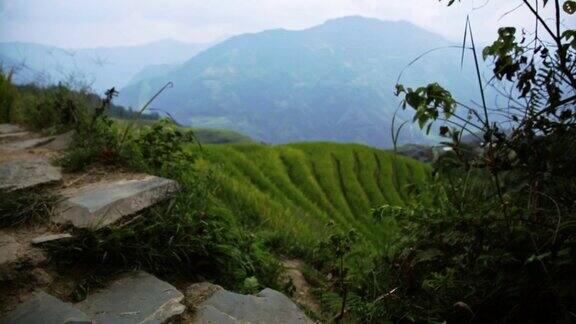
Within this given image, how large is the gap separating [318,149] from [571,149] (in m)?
11.8

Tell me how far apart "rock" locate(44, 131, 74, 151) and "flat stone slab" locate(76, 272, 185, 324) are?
8.95 ft

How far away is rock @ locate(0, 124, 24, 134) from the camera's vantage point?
577 cm

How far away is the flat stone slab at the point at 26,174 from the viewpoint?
3.24m

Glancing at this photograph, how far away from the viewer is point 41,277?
2326mm

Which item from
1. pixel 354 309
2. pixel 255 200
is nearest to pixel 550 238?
pixel 354 309

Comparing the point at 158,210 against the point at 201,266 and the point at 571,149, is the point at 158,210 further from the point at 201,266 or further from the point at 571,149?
the point at 571,149

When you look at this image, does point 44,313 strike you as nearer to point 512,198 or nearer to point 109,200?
point 109,200

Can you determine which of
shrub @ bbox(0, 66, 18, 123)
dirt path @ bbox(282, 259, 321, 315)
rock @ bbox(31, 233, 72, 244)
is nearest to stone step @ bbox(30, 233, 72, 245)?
rock @ bbox(31, 233, 72, 244)

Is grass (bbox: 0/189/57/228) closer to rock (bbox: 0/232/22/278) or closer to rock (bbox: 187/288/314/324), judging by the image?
rock (bbox: 0/232/22/278)

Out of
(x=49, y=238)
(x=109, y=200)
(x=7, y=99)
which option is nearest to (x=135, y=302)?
(x=49, y=238)

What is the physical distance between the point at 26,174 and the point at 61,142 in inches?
56.7

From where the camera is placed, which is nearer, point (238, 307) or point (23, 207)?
point (238, 307)

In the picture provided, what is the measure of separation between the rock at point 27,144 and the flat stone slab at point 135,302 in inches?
121

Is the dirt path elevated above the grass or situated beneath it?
situated beneath
